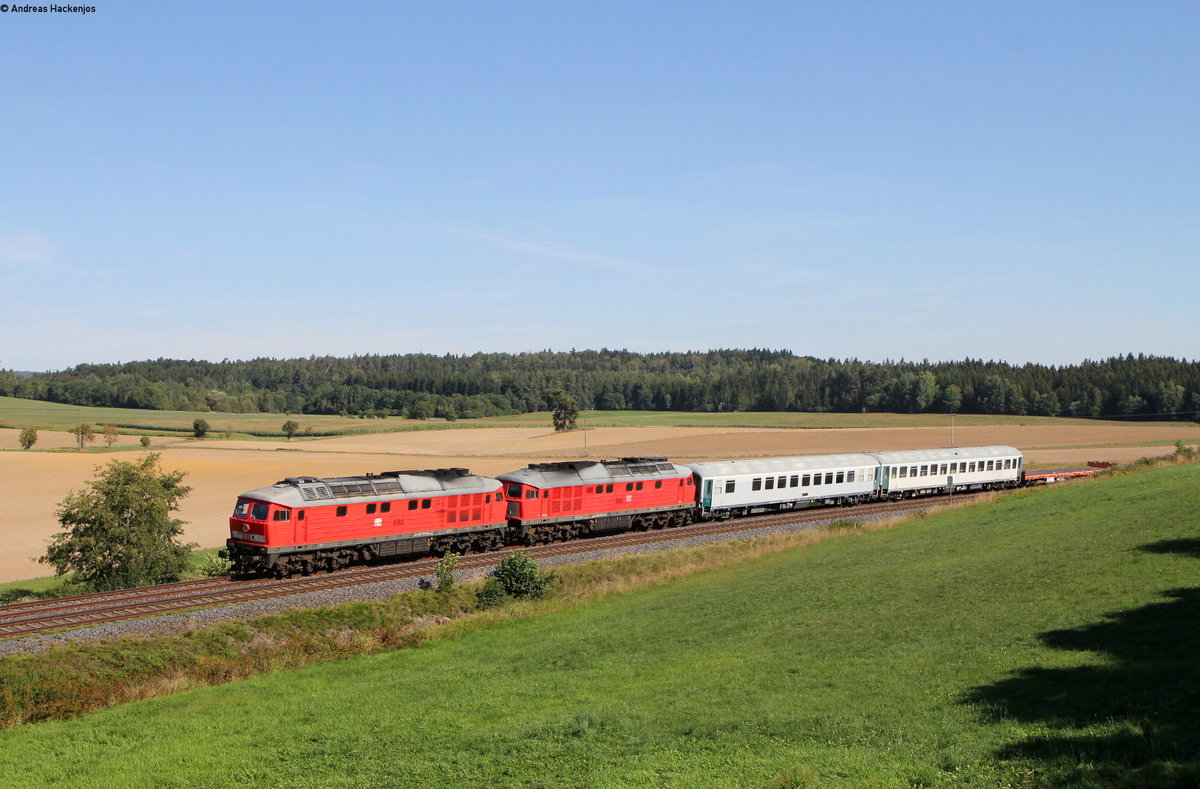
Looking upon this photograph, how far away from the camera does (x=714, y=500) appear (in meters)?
54.0

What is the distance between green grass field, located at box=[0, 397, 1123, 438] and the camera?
157 metres

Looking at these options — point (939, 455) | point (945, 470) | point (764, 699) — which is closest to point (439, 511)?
point (764, 699)

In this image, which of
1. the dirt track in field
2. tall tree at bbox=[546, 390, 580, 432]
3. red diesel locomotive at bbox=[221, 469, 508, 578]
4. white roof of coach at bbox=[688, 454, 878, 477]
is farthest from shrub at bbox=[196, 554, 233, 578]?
tall tree at bbox=[546, 390, 580, 432]

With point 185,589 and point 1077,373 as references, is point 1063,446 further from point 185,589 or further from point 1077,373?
point 185,589

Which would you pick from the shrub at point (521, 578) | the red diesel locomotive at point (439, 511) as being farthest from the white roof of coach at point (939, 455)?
the shrub at point (521, 578)

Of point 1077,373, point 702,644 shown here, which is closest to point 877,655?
point 702,644

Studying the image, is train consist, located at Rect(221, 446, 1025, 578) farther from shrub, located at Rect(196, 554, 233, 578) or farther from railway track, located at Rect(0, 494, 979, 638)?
shrub, located at Rect(196, 554, 233, 578)

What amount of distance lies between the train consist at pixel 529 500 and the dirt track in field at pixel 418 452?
20.7 metres

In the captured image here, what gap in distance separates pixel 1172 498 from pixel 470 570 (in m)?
27.9

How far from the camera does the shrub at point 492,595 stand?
109ft

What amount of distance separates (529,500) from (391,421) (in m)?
151

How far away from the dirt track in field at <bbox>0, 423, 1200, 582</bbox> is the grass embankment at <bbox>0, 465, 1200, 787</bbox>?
36681 millimetres

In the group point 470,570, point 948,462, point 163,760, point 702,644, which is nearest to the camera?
point 163,760

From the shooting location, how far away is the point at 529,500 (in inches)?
1796
